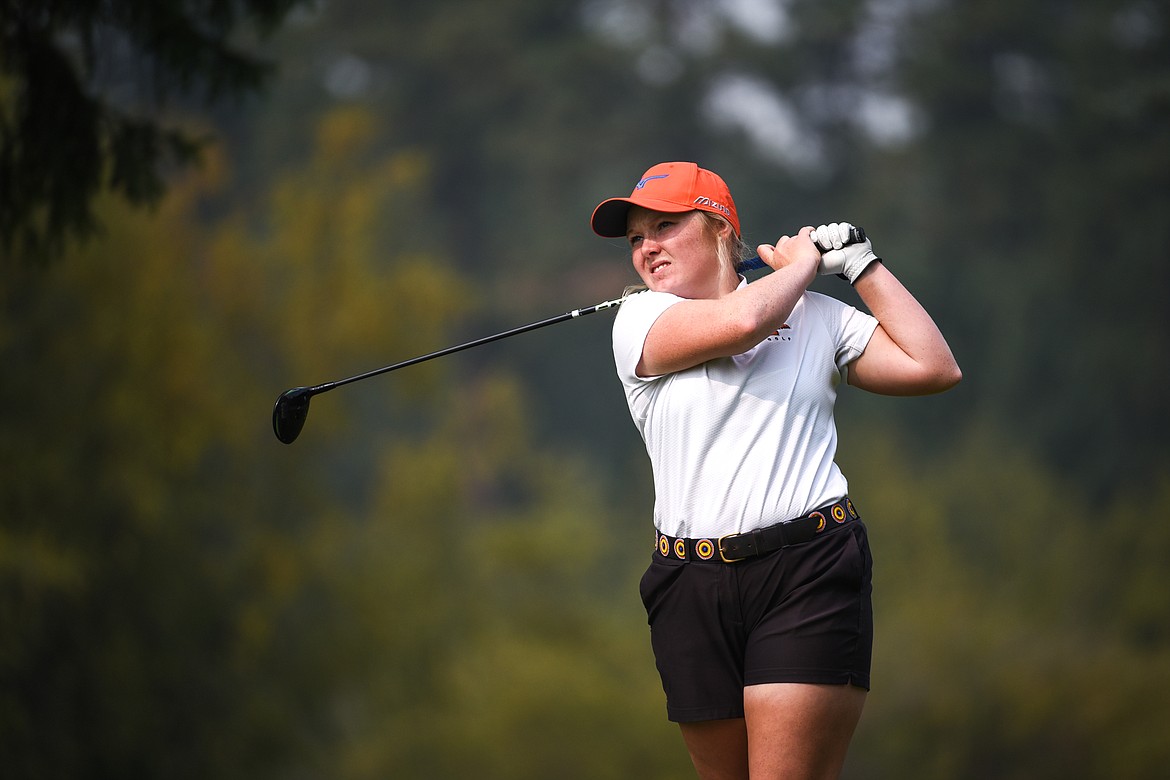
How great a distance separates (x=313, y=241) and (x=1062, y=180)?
11847 mm

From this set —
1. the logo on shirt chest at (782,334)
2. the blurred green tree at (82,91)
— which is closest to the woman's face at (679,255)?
the logo on shirt chest at (782,334)

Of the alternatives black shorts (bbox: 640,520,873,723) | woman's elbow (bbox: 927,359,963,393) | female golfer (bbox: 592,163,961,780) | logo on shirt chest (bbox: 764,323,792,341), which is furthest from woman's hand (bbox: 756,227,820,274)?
black shorts (bbox: 640,520,873,723)

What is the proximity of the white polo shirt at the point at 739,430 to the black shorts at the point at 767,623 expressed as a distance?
0.25ft

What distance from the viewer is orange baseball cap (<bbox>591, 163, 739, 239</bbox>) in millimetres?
2758

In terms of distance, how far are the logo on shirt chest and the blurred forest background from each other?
2310 mm

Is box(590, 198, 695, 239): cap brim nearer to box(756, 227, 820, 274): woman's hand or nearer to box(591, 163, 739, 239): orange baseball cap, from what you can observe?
box(591, 163, 739, 239): orange baseball cap

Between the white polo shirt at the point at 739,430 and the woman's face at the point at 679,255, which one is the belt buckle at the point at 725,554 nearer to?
the white polo shirt at the point at 739,430

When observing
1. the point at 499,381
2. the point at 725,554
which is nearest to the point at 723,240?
the point at 725,554

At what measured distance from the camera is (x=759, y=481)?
2.58 m

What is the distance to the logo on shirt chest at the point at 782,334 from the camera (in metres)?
→ 2.70

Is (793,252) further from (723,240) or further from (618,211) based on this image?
(618,211)

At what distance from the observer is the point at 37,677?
11.4 metres

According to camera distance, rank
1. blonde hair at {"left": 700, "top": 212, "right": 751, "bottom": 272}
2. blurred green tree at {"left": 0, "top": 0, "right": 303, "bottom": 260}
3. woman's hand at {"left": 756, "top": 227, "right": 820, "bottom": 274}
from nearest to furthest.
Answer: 1. woman's hand at {"left": 756, "top": 227, "right": 820, "bottom": 274}
2. blonde hair at {"left": 700, "top": 212, "right": 751, "bottom": 272}
3. blurred green tree at {"left": 0, "top": 0, "right": 303, "bottom": 260}

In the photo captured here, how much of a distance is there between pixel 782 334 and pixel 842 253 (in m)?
0.18
